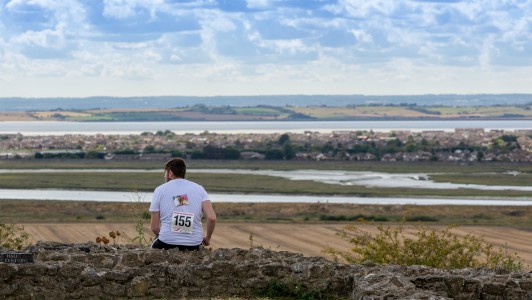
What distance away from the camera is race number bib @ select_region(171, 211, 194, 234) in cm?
1316

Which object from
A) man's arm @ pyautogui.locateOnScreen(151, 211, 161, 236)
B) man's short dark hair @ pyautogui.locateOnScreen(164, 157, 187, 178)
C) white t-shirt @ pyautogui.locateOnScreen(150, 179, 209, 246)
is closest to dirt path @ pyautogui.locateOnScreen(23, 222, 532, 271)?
man's arm @ pyautogui.locateOnScreen(151, 211, 161, 236)

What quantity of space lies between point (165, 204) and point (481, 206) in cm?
4714

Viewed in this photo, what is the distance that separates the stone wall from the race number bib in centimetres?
29

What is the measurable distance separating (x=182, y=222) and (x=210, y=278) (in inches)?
31.1

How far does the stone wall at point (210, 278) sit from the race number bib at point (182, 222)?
29 cm

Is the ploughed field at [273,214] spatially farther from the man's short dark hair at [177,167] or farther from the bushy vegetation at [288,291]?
the bushy vegetation at [288,291]

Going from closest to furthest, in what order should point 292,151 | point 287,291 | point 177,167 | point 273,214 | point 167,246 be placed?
point 287,291 < point 177,167 < point 167,246 < point 273,214 < point 292,151

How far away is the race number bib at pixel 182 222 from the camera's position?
518 inches

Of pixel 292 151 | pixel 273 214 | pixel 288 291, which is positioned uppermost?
pixel 288 291

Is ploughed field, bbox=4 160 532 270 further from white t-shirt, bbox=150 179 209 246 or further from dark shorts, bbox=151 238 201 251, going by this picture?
white t-shirt, bbox=150 179 209 246

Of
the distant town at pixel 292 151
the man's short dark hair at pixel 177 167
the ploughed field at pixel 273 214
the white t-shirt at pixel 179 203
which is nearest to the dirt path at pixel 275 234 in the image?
the ploughed field at pixel 273 214

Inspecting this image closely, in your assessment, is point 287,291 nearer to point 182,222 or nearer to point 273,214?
point 182,222

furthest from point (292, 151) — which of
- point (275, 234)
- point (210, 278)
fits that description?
point (210, 278)

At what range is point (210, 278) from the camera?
42.6 ft
